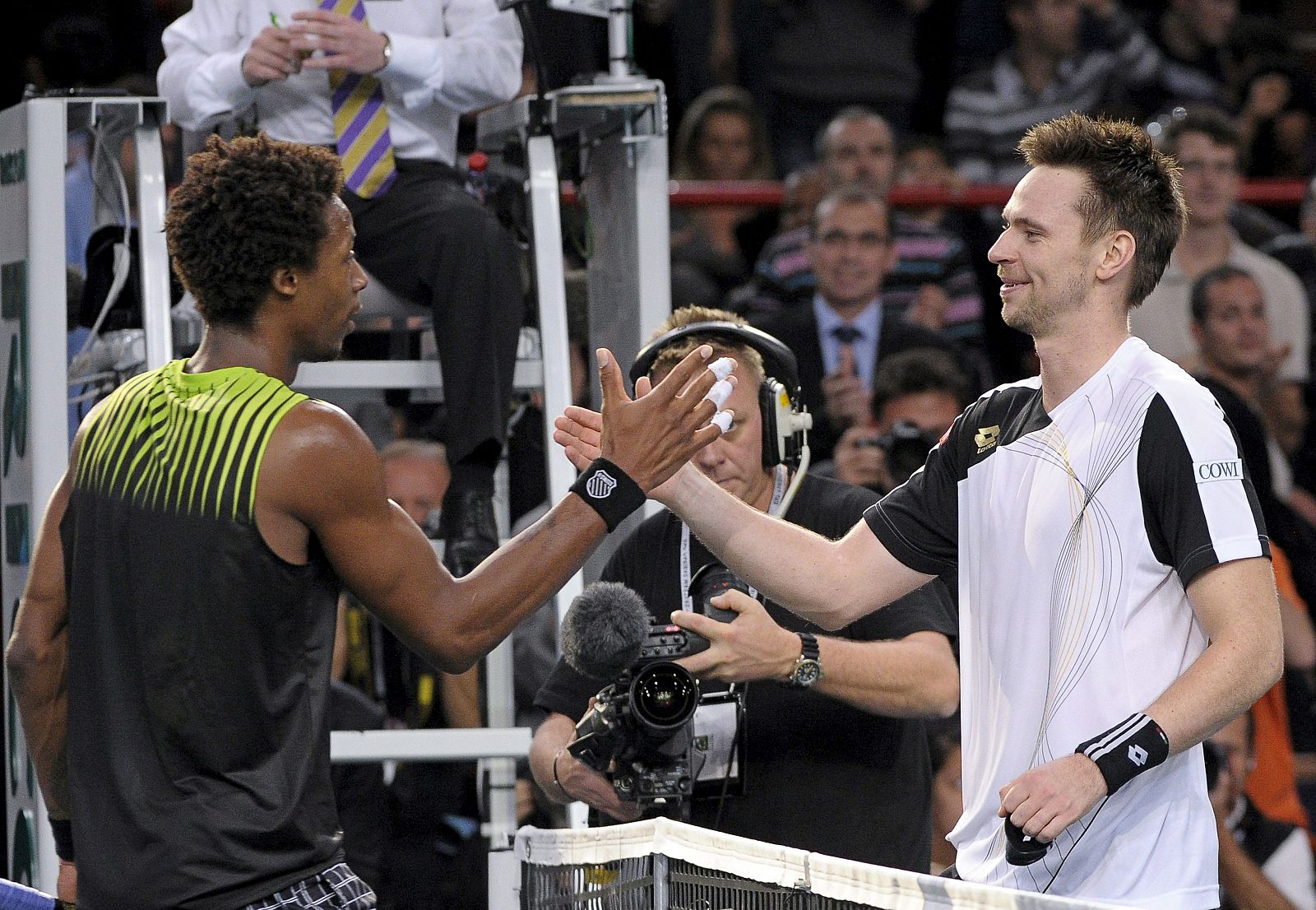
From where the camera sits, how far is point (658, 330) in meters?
3.92

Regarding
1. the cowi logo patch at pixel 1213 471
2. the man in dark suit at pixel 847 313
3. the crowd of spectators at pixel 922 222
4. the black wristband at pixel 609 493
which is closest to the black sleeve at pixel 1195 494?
the cowi logo patch at pixel 1213 471

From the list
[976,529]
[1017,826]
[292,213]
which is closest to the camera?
[1017,826]

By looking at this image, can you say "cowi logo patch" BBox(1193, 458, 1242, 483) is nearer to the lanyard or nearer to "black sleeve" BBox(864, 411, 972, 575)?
"black sleeve" BBox(864, 411, 972, 575)

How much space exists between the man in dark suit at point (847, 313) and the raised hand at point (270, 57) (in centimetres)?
278

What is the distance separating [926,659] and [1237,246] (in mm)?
4482

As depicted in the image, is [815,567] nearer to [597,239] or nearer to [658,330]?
[658,330]

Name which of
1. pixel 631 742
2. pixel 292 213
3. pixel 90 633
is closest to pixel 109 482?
pixel 90 633

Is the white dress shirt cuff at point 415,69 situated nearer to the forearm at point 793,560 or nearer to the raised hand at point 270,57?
the raised hand at point 270,57

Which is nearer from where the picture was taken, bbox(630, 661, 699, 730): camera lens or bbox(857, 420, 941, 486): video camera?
bbox(630, 661, 699, 730): camera lens

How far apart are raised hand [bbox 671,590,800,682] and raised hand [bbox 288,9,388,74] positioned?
176 centimetres

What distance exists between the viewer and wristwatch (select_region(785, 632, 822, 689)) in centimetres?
340

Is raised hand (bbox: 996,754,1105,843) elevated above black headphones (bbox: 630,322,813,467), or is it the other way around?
black headphones (bbox: 630,322,813,467)

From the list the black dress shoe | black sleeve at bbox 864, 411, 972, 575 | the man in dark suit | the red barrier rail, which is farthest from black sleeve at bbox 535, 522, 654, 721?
the red barrier rail

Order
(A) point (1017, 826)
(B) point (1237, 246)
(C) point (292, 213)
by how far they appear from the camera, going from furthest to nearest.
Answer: (B) point (1237, 246) → (C) point (292, 213) → (A) point (1017, 826)
